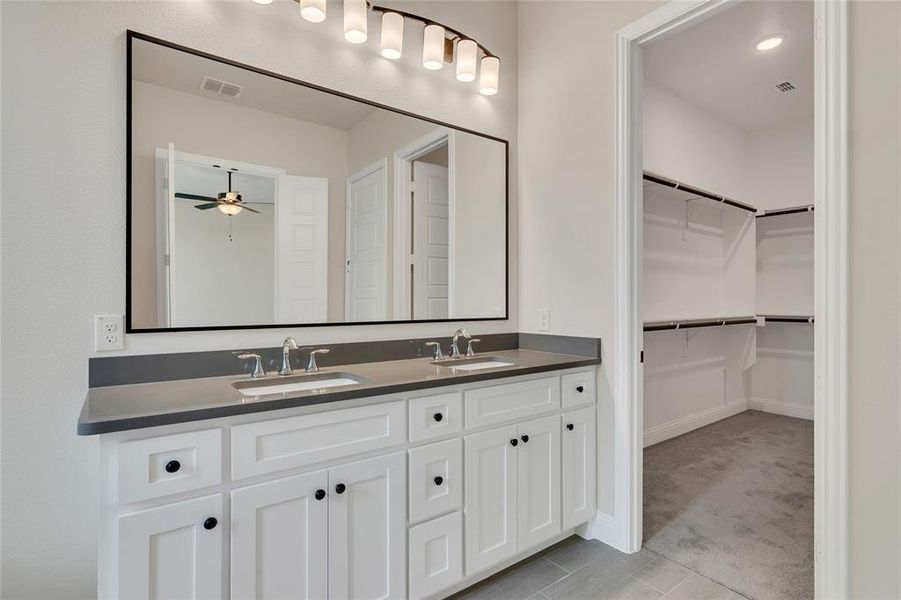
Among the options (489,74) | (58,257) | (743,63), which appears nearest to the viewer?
(58,257)

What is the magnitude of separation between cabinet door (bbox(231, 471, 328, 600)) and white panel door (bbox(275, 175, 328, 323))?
0.75m

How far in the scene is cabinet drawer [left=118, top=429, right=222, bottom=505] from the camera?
1.16 metres

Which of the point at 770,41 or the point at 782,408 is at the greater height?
the point at 770,41

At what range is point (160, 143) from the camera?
5.43 feet

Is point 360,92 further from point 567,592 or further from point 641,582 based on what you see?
point 641,582

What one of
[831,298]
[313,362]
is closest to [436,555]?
[313,362]

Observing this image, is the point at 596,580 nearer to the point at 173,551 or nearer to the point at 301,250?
the point at 173,551

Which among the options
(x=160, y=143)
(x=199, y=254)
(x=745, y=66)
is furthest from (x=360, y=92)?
(x=745, y=66)

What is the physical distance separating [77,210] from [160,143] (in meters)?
0.36

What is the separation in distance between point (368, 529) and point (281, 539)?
285 millimetres

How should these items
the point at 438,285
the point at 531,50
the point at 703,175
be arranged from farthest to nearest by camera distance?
the point at 703,175 < the point at 531,50 < the point at 438,285

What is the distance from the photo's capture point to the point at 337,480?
1462 millimetres

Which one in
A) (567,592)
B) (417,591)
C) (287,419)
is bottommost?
(567,592)

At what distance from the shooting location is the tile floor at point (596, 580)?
72.7 inches
